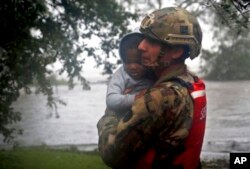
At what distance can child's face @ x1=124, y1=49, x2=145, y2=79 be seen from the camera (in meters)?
1.85

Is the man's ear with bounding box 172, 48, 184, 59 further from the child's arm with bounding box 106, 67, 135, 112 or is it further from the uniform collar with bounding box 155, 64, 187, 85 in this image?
the child's arm with bounding box 106, 67, 135, 112

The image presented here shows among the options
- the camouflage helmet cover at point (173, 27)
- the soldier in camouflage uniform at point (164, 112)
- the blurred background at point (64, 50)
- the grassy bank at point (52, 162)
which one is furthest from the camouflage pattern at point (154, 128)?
the grassy bank at point (52, 162)

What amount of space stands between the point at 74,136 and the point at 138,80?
9.79m

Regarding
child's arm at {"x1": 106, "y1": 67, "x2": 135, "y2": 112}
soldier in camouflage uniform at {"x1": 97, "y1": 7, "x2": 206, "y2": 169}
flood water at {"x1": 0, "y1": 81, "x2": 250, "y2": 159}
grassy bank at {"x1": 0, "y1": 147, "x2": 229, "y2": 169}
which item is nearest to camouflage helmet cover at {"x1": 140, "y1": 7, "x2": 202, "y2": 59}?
soldier in camouflage uniform at {"x1": 97, "y1": 7, "x2": 206, "y2": 169}

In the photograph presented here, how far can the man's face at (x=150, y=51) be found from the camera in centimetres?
167

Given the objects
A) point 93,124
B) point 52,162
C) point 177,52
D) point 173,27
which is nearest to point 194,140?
point 177,52

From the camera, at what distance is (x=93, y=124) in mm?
13500

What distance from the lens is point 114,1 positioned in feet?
22.5

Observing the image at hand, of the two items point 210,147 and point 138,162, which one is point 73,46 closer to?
point 210,147

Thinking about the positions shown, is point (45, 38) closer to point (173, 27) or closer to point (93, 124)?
point (173, 27)

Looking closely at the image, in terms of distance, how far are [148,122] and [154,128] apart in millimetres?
38

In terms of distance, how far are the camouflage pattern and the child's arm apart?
0.61 feet

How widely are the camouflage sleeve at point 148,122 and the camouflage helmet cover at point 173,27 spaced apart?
0.59ft

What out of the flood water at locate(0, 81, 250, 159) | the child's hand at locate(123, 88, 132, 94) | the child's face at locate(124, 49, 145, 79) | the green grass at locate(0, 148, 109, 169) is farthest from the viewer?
the flood water at locate(0, 81, 250, 159)
